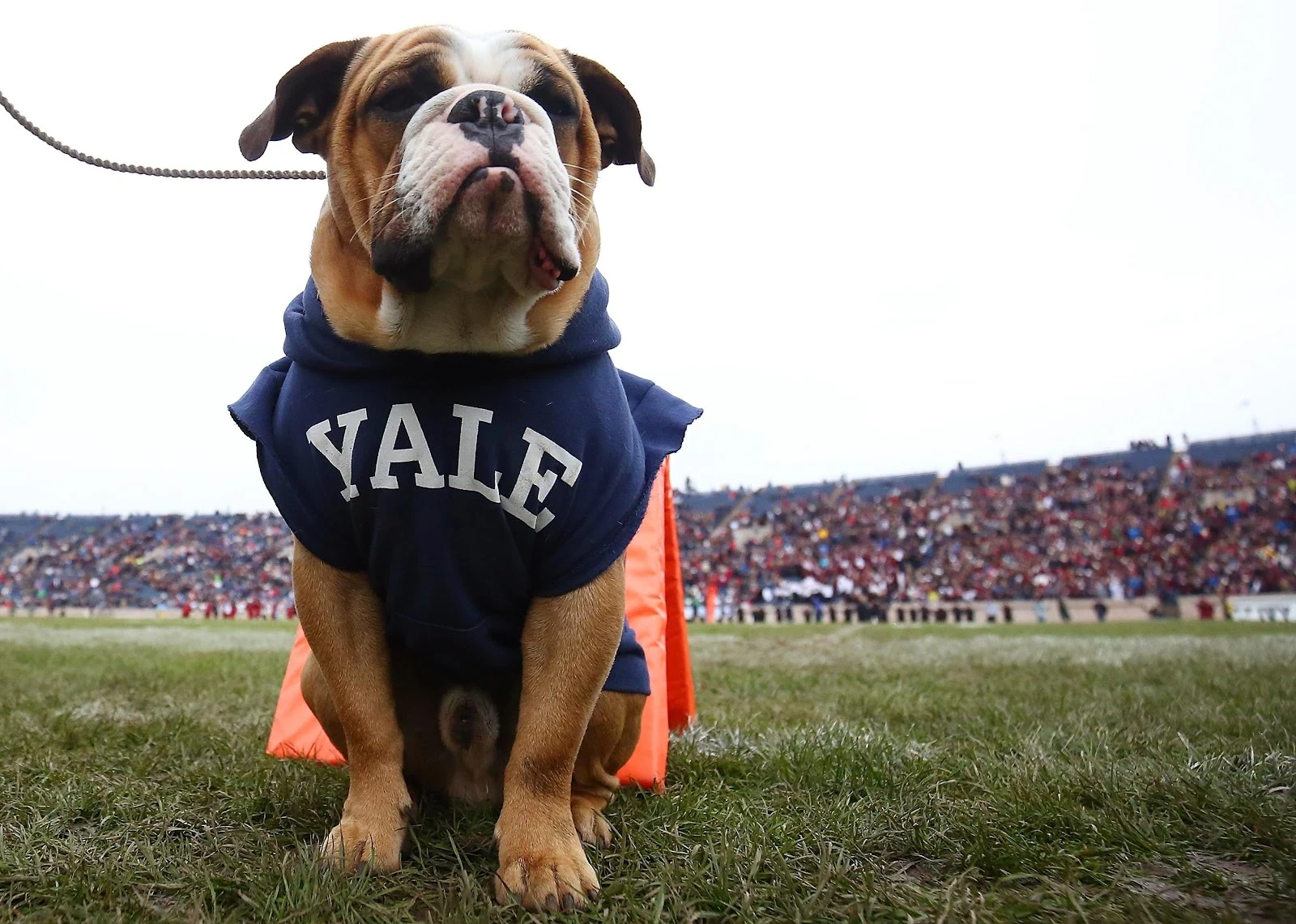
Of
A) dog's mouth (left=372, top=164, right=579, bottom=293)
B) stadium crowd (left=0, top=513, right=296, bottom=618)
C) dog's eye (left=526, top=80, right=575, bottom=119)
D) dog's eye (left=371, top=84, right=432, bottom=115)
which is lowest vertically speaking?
stadium crowd (left=0, top=513, right=296, bottom=618)

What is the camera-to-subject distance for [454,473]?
2.12m

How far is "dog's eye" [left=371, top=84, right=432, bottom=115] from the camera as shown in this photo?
7.19 ft

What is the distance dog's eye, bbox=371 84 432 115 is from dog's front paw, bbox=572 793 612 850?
1843 mm

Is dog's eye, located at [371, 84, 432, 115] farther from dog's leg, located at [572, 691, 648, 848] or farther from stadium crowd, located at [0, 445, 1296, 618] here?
stadium crowd, located at [0, 445, 1296, 618]

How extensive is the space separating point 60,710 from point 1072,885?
14.8 feet

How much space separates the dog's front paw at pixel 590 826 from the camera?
2.26 meters

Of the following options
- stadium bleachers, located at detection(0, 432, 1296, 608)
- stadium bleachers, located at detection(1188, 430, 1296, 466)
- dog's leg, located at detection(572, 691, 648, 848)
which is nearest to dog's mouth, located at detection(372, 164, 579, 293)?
dog's leg, located at detection(572, 691, 648, 848)

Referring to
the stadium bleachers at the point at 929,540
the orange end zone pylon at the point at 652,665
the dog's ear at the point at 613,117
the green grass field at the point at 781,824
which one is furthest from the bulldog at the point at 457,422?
the stadium bleachers at the point at 929,540

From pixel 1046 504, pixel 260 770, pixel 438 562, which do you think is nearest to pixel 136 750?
pixel 260 770

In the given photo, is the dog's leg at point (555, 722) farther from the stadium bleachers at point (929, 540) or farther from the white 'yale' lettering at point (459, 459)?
the stadium bleachers at point (929, 540)

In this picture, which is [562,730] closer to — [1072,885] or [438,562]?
[438,562]

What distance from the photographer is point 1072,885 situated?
180 cm

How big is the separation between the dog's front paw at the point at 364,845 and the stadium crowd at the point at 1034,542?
2957cm

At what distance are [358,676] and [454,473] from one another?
624 millimetres
